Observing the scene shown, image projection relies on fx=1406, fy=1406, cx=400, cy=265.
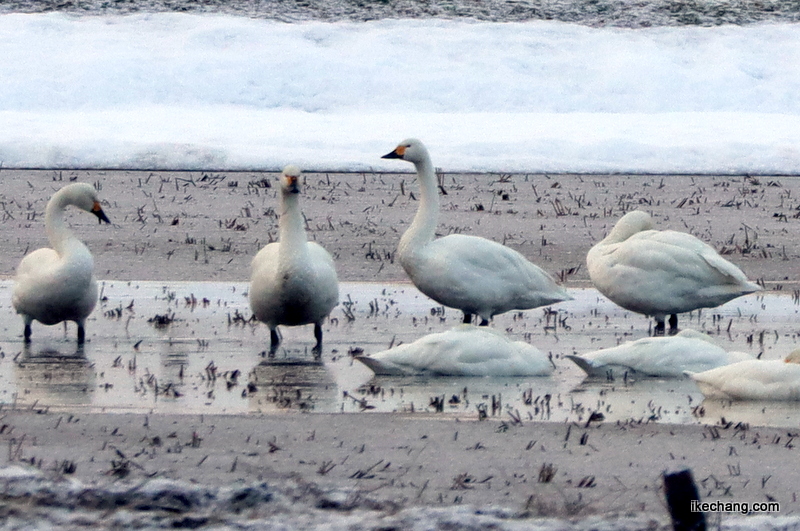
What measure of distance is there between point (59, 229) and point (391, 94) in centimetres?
2167

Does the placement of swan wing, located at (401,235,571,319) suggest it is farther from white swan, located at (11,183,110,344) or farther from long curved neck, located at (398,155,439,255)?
white swan, located at (11,183,110,344)

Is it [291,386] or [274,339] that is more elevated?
[274,339]

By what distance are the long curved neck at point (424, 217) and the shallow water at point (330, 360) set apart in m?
0.53

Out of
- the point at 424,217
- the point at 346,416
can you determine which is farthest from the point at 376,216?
the point at 346,416

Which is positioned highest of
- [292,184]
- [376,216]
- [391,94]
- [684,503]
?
[391,94]

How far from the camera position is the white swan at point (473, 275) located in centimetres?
913

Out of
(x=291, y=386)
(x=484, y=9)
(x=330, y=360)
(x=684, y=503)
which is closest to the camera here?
(x=684, y=503)

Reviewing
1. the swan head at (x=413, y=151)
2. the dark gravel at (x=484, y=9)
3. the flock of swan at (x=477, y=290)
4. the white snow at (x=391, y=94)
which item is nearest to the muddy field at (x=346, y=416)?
the flock of swan at (x=477, y=290)

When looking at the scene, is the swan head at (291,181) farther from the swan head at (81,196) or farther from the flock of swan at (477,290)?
the swan head at (81,196)

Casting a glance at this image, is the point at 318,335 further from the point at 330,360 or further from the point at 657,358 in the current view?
the point at 657,358

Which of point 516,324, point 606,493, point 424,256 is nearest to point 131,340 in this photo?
point 424,256

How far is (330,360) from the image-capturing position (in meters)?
8.17

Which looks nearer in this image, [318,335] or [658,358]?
[658,358]

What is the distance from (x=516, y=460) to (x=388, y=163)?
15.6 metres
